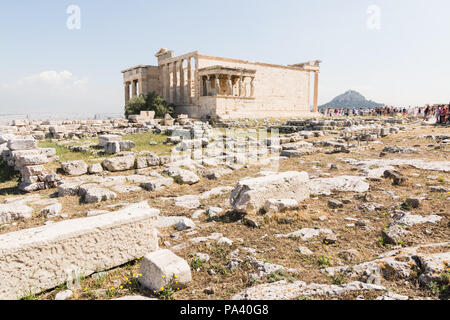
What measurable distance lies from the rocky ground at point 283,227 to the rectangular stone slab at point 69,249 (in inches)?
5.3

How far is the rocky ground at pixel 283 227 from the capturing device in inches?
129

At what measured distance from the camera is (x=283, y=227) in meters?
5.01

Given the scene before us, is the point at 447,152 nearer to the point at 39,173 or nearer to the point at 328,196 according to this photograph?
the point at 328,196

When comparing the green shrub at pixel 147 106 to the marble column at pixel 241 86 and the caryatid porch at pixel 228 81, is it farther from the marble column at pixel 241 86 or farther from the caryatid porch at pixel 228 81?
the marble column at pixel 241 86

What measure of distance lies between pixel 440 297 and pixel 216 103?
25.9 metres

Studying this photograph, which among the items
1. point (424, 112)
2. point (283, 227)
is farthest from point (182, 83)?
point (283, 227)

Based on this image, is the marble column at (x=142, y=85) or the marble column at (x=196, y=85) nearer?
the marble column at (x=196, y=85)

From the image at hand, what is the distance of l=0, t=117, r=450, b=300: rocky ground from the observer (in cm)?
327

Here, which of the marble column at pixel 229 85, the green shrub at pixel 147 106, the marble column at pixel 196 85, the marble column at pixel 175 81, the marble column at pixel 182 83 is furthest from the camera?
the marble column at pixel 175 81

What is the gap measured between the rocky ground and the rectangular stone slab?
5.3 inches

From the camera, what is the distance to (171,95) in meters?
33.7

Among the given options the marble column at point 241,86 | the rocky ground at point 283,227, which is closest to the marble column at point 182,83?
the marble column at point 241,86
